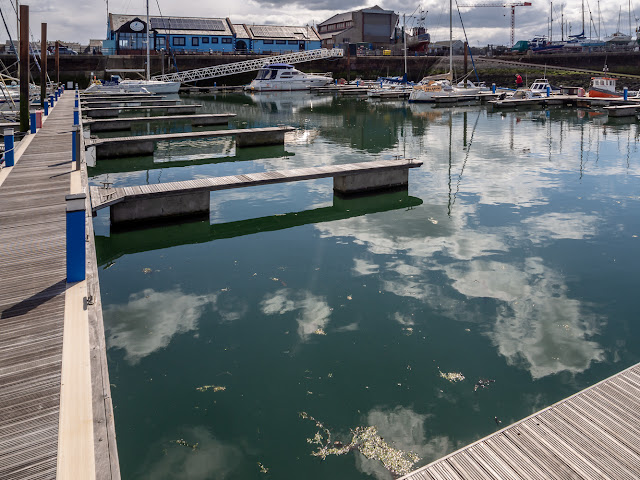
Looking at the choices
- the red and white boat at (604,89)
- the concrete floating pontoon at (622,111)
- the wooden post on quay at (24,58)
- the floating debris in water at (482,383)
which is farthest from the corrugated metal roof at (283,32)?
the floating debris in water at (482,383)

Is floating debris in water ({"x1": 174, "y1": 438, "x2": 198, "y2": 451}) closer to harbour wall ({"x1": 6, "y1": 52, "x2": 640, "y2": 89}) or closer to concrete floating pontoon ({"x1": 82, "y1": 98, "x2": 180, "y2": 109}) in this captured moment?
concrete floating pontoon ({"x1": 82, "y1": 98, "x2": 180, "y2": 109})

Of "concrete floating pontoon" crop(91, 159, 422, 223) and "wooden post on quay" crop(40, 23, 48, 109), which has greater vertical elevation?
"wooden post on quay" crop(40, 23, 48, 109)

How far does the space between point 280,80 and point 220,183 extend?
54738 millimetres

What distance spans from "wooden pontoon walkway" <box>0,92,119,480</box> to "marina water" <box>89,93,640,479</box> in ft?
3.58

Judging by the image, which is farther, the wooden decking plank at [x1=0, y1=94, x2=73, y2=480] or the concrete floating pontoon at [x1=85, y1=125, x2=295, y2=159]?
the concrete floating pontoon at [x1=85, y1=125, x2=295, y2=159]

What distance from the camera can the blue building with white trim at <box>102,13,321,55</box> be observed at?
7219cm

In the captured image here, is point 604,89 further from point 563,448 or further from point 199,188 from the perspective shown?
point 563,448

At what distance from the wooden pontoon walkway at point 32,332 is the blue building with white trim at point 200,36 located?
66486mm

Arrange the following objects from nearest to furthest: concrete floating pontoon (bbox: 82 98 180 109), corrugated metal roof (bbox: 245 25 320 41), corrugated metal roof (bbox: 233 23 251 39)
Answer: concrete floating pontoon (bbox: 82 98 180 109)
corrugated metal roof (bbox: 233 23 251 39)
corrugated metal roof (bbox: 245 25 320 41)

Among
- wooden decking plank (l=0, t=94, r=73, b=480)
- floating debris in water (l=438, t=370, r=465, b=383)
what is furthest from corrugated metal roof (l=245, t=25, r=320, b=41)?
floating debris in water (l=438, t=370, r=465, b=383)

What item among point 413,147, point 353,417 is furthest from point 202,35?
point 353,417

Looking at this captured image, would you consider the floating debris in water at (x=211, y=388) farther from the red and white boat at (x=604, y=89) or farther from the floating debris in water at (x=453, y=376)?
the red and white boat at (x=604, y=89)

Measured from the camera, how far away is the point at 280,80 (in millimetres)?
64312

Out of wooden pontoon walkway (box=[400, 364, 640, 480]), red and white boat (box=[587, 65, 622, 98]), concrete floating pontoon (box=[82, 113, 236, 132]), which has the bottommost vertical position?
wooden pontoon walkway (box=[400, 364, 640, 480])
